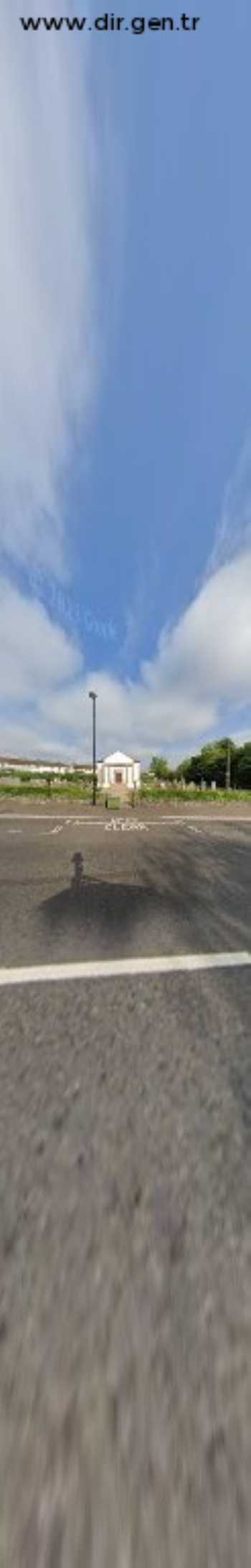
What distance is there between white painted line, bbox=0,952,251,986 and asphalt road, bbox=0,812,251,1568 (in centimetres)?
20

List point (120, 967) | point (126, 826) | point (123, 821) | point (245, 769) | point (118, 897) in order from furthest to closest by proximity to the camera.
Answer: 1. point (245, 769)
2. point (123, 821)
3. point (126, 826)
4. point (118, 897)
5. point (120, 967)

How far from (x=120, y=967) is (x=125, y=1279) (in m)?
2.35

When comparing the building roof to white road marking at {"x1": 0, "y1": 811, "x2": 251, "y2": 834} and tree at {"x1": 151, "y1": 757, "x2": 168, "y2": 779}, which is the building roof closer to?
tree at {"x1": 151, "y1": 757, "x2": 168, "y2": 779}

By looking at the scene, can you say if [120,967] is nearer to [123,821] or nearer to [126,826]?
[126,826]

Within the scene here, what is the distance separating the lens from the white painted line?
346 centimetres

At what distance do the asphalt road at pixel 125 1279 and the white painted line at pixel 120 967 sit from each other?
198 millimetres

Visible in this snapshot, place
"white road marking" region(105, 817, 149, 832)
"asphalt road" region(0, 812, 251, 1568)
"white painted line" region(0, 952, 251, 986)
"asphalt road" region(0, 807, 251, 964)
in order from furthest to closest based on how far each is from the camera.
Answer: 1. "white road marking" region(105, 817, 149, 832)
2. "asphalt road" region(0, 807, 251, 964)
3. "white painted line" region(0, 952, 251, 986)
4. "asphalt road" region(0, 812, 251, 1568)

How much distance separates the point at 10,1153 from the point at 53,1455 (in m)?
0.85

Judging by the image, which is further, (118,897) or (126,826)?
(126,826)

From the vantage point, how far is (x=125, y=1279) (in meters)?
1.32

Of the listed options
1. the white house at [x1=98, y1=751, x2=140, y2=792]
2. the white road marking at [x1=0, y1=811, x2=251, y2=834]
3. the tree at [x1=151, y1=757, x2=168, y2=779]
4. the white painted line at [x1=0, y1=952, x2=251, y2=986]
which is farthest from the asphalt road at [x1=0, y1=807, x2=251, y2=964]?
the tree at [x1=151, y1=757, x2=168, y2=779]

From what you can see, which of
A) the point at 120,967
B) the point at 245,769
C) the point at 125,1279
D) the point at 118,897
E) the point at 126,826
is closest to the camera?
the point at 125,1279

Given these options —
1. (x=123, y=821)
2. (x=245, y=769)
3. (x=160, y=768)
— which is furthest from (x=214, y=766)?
(x=123, y=821)

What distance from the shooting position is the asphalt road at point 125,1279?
0.93 metres
